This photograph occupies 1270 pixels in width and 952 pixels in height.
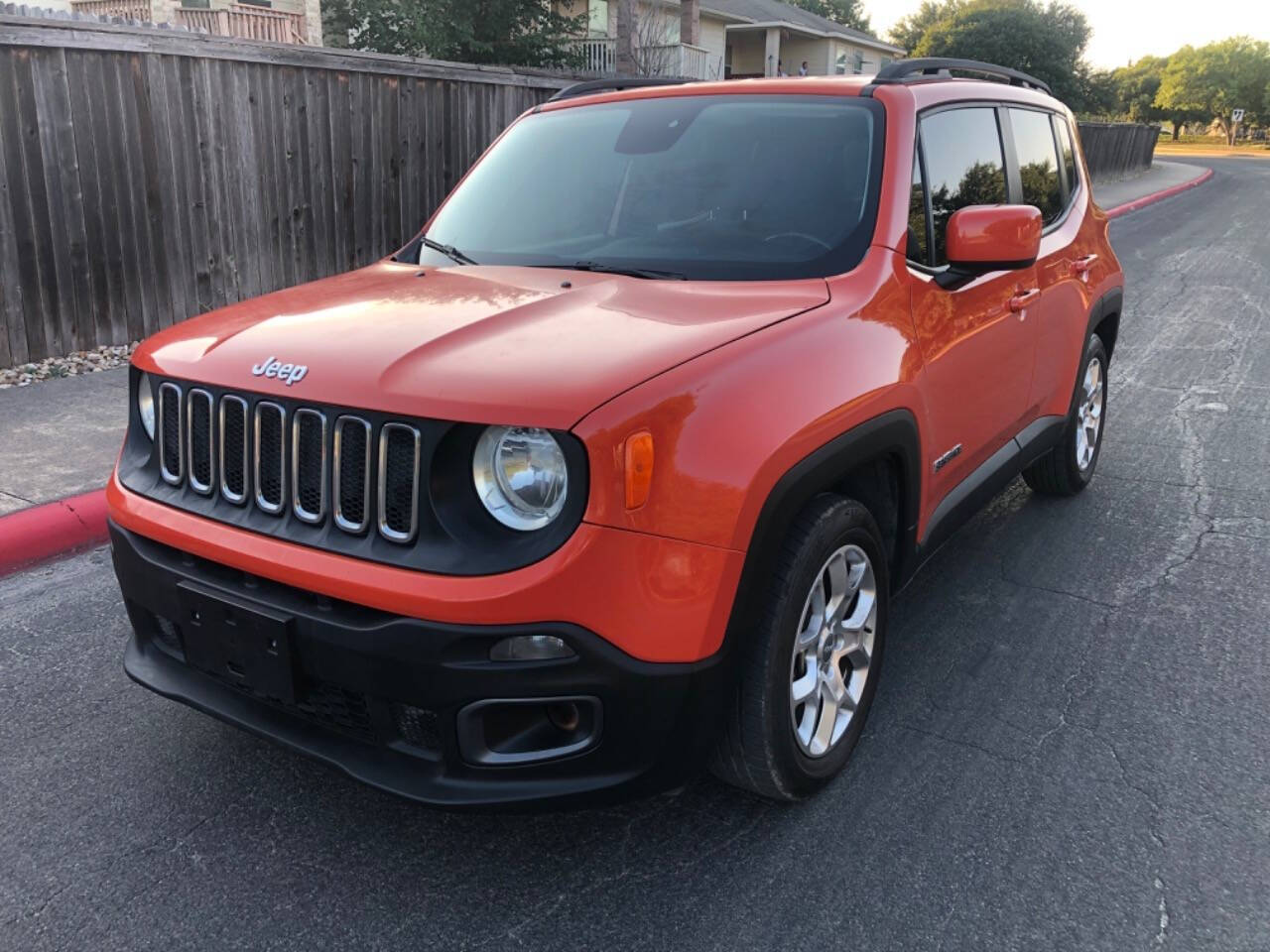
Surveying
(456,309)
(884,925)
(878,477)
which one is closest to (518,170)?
(456,309)

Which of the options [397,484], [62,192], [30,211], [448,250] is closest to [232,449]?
[397,484]

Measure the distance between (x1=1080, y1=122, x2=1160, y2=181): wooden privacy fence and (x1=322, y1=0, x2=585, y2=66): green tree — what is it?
12778mm

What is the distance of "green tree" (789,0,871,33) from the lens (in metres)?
61.0

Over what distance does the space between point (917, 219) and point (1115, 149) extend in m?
32.1

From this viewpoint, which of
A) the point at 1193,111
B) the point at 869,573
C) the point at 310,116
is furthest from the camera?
the point at 1193,111

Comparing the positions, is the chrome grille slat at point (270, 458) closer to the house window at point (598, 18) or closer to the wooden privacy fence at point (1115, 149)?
the wooden privacy fence at point (1115, 149)

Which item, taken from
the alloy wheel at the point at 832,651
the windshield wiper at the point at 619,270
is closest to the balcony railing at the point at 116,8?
the windshield wiper at the point at 619,270

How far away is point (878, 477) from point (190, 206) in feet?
21.5

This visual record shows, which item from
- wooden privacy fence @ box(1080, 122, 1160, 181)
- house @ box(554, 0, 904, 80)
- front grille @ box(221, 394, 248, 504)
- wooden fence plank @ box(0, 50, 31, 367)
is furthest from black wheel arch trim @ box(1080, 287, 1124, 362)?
wooden privacy fence @ box(1080, 122, 1160, 181)

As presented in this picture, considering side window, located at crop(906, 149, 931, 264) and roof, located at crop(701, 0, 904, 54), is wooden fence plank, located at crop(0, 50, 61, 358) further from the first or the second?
roof, located at crop(701, 0, 904, 54)

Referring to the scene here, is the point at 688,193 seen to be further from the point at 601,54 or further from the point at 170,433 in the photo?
the point at 601,54

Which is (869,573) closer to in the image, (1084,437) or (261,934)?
(261,934)

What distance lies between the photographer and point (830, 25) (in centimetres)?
4328

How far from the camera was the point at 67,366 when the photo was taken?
7.23 m
